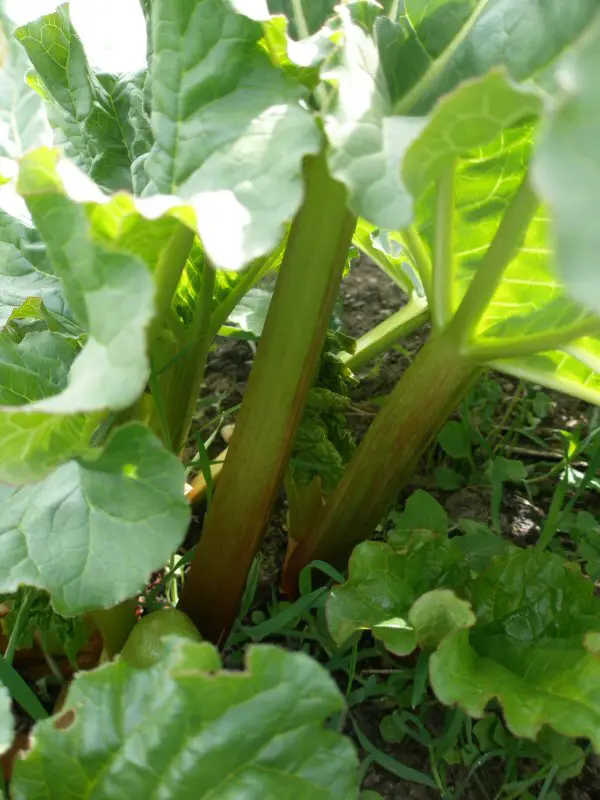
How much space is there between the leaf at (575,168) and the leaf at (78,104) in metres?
0.70

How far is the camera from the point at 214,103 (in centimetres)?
69

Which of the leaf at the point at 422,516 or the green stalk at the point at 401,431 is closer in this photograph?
the green stalk at the point at 401,431

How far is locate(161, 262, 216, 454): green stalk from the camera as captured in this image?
102cm

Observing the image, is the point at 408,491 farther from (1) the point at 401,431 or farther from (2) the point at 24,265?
(2) the point at 24,265

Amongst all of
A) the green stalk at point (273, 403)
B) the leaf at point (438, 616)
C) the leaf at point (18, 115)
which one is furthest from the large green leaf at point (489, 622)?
the leaf at point (18, 115)

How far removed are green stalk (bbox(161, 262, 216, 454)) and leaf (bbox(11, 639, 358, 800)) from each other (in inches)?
18.4

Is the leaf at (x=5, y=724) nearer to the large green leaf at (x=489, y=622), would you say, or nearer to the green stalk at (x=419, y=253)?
the large green leaf at (x=489, y=622)

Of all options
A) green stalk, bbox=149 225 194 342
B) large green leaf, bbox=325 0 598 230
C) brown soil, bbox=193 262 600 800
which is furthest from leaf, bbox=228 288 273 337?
large green leaf, bbox=325 0 598 230

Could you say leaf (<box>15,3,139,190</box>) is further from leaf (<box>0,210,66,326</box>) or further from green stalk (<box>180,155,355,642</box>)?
green stalk (<box>180,155,355,642</box>)

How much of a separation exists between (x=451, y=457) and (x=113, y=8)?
87 cm

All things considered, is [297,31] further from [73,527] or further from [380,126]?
[73,527]

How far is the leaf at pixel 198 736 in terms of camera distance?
593 millimetres

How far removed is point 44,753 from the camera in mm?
634

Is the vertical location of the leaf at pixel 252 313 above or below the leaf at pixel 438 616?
above
